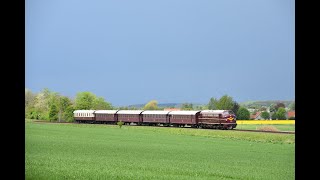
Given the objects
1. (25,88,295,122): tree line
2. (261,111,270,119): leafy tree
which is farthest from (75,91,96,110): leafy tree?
(261,111,270,119): leafy tree

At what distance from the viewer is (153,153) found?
329 inches

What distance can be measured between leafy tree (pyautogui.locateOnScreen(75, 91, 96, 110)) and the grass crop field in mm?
736

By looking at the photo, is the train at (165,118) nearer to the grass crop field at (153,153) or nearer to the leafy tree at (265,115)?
the grass crop field at (153,153)

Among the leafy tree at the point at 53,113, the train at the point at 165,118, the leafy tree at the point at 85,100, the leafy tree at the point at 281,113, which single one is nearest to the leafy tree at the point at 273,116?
the leafy tree at the point at 281,113

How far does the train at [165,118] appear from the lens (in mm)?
10500

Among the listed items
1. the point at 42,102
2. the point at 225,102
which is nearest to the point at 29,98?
the point at 42,102

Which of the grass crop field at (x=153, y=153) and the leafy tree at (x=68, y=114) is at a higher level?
the leafy tree at (x=68, y=114)

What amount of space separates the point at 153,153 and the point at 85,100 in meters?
1.62

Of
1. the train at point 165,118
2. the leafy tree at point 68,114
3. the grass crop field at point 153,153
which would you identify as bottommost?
the grass crop field at point 153,153

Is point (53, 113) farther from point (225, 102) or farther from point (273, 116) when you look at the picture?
point (273, 116)

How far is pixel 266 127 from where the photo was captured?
29.2 ft

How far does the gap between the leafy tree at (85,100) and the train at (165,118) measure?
104 centimetres

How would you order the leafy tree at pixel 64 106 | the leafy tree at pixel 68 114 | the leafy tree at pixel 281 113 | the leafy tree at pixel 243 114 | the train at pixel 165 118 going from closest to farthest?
the leafy tree at pixel 281 113 < the leafy tree at pixel 243 114 < the leafy tree at pixel 64 106 < the leafy tree at pixel 68 114 < the train at pixel 165 118
